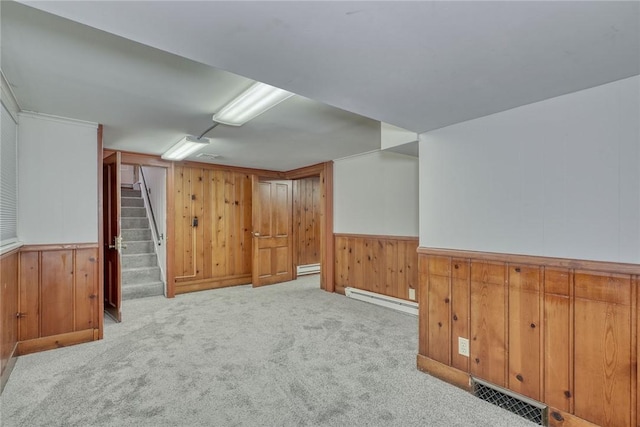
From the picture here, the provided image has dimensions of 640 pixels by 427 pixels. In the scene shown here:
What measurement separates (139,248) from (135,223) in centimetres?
62

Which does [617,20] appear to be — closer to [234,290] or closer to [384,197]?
[384,197]

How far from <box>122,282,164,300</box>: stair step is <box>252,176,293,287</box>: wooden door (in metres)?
1.49

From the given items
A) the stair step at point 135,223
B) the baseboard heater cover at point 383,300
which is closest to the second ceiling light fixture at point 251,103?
the baseboard heater cover at point 383,300

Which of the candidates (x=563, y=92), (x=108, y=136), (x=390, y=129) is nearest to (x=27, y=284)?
(x=108, y=136)

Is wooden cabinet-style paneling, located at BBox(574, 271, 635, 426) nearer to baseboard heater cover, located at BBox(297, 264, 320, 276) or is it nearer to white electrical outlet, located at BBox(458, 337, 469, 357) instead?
white electrical outlet, located at BBox(458, 337, 469, 357)

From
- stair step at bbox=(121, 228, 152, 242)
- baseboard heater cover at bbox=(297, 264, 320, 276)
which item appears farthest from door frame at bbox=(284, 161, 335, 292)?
stair step at bbox=(121, 228, 152, 242)

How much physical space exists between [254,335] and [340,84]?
2606 millimetres

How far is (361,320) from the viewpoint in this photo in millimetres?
3568

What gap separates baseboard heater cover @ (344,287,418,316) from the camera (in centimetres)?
384

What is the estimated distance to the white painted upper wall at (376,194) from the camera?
399 cm

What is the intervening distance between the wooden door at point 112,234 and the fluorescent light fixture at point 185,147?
651 millimetres

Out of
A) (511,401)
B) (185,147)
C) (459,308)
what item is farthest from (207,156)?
(511,401)

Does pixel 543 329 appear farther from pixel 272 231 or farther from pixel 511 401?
pixel 272 231

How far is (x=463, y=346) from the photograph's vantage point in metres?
2.16
